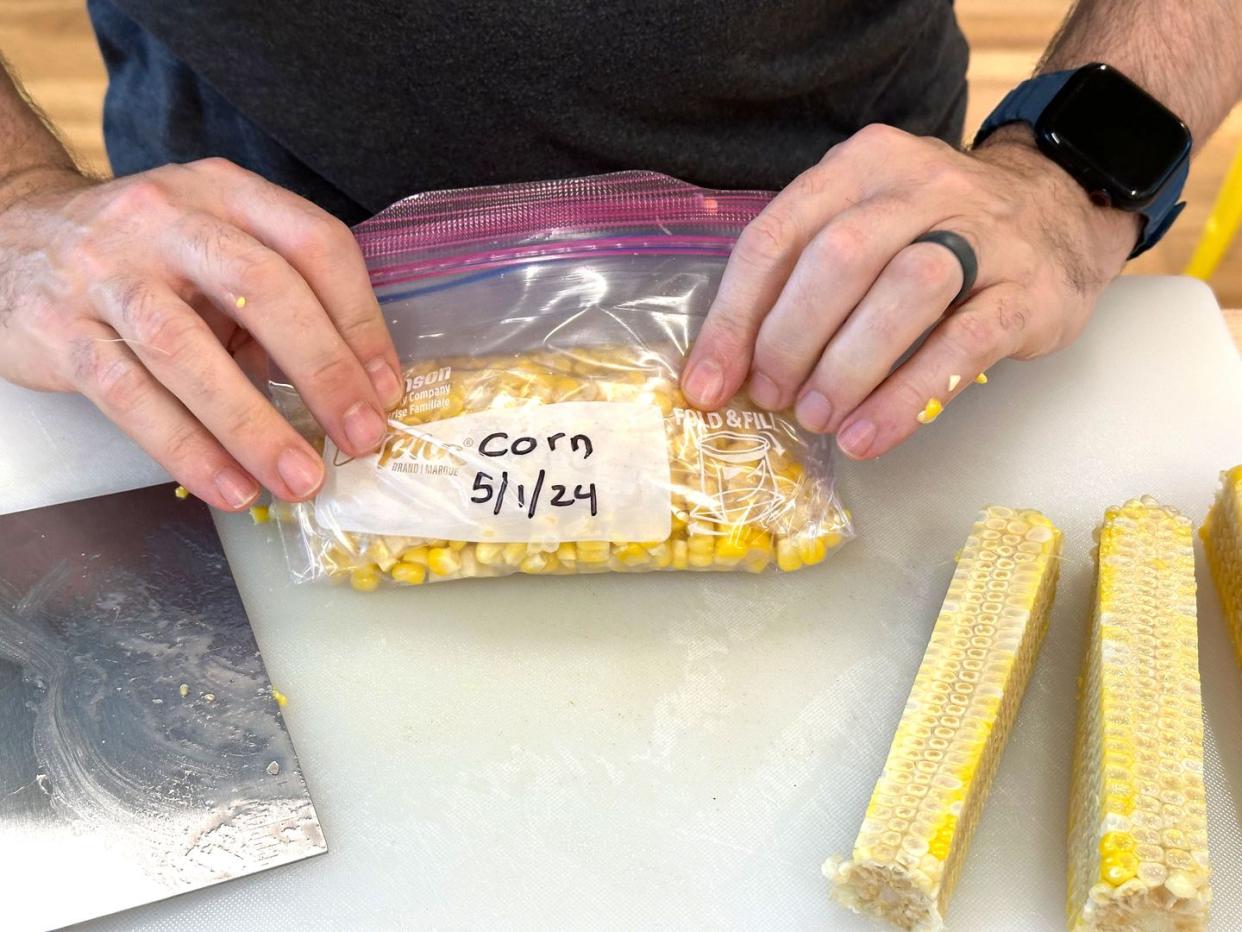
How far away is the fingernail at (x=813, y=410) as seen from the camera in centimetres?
90

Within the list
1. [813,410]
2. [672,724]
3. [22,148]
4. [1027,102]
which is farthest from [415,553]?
[1027,102]

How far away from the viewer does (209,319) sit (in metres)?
0.94

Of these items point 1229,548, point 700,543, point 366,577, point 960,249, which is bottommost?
point 366,577

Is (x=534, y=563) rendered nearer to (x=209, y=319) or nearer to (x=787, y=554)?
(x=787, y=554)

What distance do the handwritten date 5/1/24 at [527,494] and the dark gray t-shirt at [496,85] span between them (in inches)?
→ 16.7

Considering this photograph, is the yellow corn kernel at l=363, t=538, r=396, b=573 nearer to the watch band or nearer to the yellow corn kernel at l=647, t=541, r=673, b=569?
the yellow corn kernel at l=647, t=541, r=673, b=569

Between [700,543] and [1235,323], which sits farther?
[1235,323]

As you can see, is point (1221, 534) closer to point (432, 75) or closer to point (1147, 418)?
point (1147, 418)

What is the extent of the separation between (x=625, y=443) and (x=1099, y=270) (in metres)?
0.53

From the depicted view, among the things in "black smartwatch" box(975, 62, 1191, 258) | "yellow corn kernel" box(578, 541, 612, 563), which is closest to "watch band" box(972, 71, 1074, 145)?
"black smartwatch" box(975, 62, 1191, 258)

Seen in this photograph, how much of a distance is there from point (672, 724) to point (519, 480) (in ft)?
0.75

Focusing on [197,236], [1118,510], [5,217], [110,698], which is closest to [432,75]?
[197,236]

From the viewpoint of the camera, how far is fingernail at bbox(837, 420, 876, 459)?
0.91 meters

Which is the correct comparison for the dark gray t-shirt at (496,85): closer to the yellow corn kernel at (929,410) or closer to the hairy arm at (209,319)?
the hairy arm at (209,319)
